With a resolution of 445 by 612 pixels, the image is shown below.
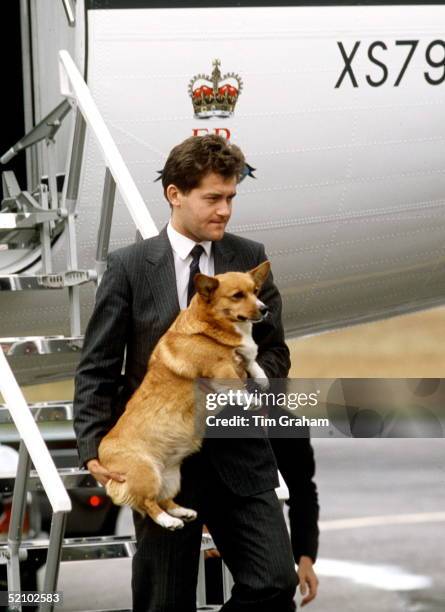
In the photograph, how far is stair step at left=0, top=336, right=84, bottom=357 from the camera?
14.7ft

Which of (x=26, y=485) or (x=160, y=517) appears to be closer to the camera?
(x=160, y=517)

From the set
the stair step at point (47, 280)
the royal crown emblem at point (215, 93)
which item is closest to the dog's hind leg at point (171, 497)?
the stair step at point (47, 280)

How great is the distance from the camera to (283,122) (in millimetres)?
6129

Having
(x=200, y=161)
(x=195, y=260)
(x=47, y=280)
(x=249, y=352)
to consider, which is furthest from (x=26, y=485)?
(x=200, y=161)

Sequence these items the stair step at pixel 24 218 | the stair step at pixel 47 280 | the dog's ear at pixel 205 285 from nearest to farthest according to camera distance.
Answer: the dog's ear at pixel 205 285 < the stair step at pixel 47 280 < the stair step at pixel 24 218

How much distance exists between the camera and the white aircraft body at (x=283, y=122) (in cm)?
586

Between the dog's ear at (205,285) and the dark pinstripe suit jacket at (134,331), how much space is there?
23 centimetres

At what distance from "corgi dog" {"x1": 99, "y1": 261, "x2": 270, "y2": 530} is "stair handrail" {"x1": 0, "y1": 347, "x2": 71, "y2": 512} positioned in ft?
0.90

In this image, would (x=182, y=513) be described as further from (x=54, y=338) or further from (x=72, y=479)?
(x=54, y=338)

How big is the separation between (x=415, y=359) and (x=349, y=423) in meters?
14.6

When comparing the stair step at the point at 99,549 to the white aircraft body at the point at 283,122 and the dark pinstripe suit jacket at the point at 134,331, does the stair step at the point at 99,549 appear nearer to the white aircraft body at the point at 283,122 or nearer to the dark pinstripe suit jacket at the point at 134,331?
the dark pinstripe suit jacket at the point at 134,331

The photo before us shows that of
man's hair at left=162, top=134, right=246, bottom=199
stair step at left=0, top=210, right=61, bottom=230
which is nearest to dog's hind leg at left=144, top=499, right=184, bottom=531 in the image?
man's hair at left=162, top=134, right=246, bottom=199

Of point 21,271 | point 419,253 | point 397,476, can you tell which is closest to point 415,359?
point 397,476

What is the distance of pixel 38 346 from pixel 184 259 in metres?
1.24
